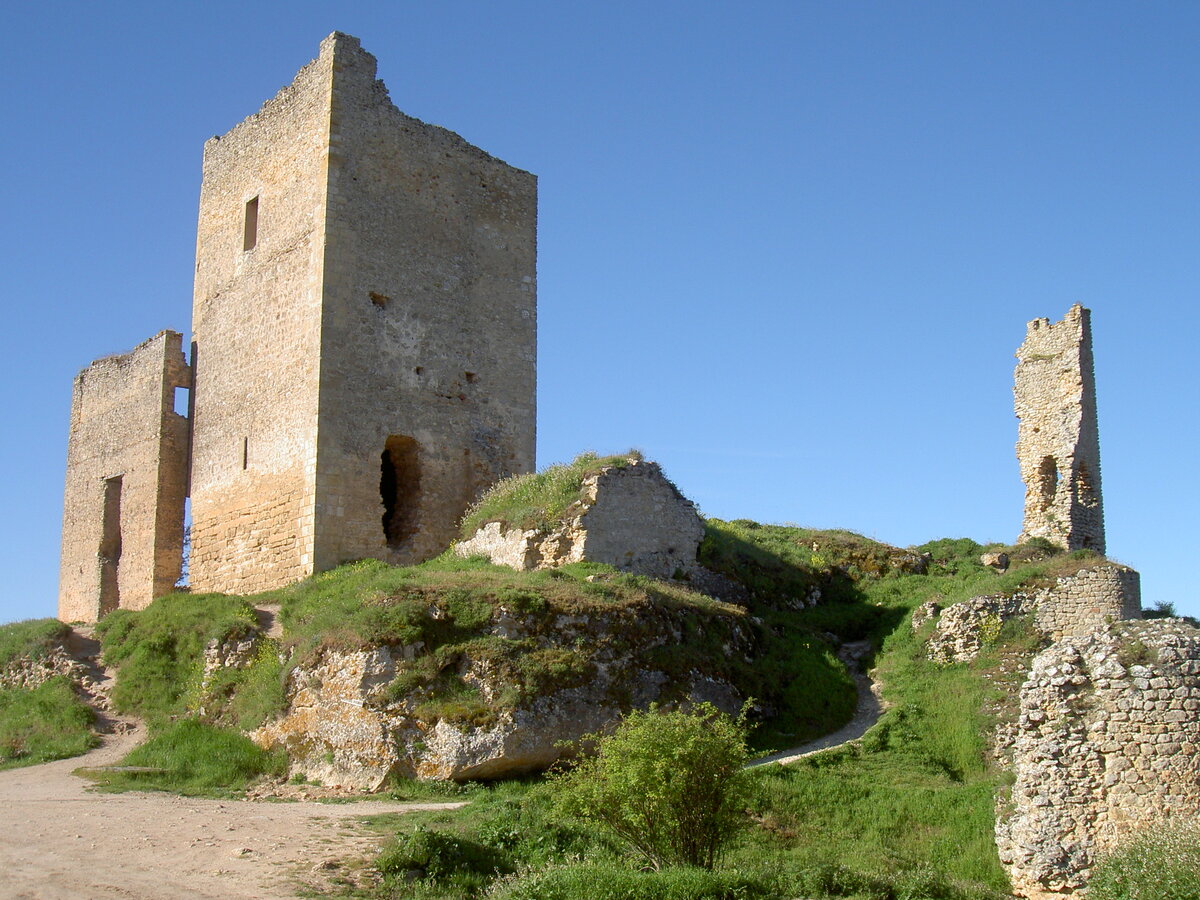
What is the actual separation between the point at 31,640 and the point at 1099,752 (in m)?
Answer: 15.2

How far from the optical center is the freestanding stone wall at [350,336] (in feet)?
66.9

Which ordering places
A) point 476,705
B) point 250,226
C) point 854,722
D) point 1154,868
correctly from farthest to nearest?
point 250,226 → point 854,722 → point 476,705 → point 1154,868

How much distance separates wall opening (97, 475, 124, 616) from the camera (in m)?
23.7

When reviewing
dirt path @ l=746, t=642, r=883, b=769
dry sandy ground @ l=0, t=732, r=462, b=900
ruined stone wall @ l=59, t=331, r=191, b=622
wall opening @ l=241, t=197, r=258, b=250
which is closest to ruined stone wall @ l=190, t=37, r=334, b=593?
wall opening @ l=241, t=197, r=258, b=250

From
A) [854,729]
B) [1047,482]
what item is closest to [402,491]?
[854,729]

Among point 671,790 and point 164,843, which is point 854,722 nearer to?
point 671,790

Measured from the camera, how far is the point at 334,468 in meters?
20.1

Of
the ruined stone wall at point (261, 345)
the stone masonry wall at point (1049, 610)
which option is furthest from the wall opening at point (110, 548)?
the stone masonry wall at point (1049, 610)

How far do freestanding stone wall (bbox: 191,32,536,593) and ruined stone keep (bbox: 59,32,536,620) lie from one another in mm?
34

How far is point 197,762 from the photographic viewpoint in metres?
15.2

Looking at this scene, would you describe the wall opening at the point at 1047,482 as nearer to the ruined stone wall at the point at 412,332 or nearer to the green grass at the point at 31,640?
the ruined stone wall at the point at 412,332

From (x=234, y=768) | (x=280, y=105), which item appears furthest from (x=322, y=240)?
(x=234, y=768)

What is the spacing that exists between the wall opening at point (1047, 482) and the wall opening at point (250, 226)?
48.3 ft

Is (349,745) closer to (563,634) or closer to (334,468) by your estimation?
(563,634)
